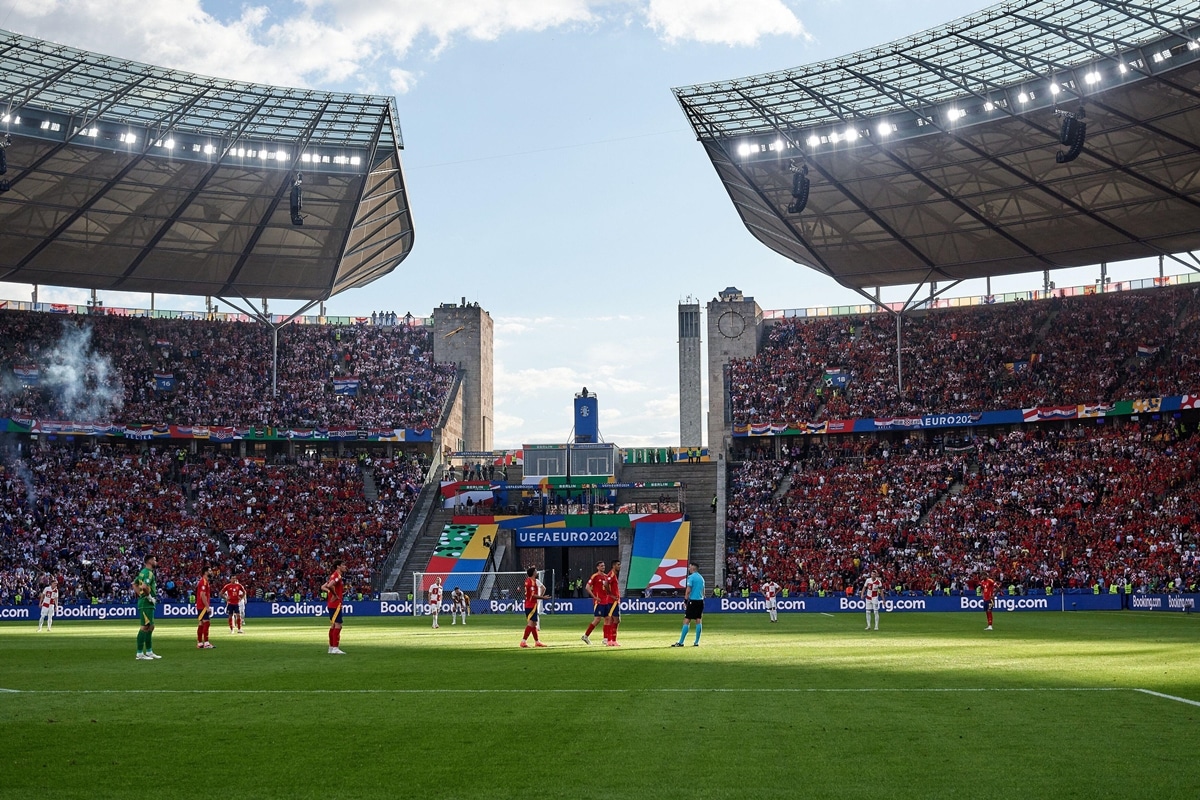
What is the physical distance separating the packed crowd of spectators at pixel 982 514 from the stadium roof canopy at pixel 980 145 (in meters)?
11.7

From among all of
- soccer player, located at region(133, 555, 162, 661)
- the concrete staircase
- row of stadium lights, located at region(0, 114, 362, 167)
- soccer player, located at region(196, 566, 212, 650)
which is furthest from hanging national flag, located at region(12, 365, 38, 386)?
soccer player, located at region(133, 555, 162, 661)

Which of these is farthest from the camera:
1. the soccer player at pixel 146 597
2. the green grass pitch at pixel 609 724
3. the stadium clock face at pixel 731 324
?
the stadium clock face at pixel 731 324

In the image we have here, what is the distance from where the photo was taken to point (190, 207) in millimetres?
67375

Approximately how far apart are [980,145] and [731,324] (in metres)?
28.8

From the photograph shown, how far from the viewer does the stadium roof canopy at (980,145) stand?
48.5 m

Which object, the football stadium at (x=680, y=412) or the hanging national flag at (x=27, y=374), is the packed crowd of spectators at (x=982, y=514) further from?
the hanging national flag at (x=27, y=374)

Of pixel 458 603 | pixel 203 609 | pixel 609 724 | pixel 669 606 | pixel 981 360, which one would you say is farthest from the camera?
pixel 981 360

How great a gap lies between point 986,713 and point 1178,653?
40.4ft

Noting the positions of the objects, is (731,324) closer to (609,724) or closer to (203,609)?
(203,609)

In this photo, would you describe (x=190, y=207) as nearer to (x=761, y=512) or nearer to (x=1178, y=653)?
(x=761, y=512)

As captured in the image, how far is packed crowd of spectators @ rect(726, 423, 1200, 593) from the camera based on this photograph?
54.3 metres

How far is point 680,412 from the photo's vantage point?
8869 centimetres

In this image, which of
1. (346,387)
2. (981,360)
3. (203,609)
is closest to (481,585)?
(346,387)

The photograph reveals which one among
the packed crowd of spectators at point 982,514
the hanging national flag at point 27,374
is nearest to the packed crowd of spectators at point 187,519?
the hanging national flag at point 27,374
